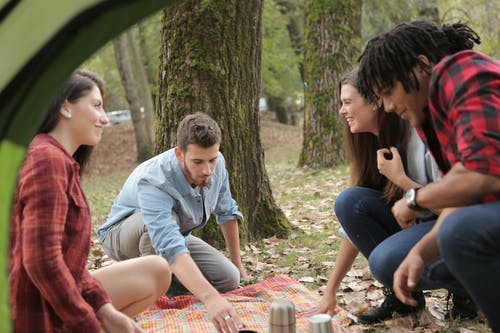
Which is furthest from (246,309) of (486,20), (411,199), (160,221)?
(486,20)

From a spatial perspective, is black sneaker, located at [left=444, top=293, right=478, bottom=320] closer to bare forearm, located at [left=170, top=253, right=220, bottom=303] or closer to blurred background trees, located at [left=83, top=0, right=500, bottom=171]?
bare forearm, located at [left=170, top=253, right=220, bottom=303]

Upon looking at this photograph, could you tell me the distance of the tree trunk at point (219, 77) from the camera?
478cm

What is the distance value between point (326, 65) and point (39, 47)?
937 cm

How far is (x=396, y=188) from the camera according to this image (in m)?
3.06

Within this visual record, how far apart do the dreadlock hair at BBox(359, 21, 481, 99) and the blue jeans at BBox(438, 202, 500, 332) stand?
54 centimetres

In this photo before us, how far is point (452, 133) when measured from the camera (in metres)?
2.17

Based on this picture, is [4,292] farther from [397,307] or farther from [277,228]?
[277,228]

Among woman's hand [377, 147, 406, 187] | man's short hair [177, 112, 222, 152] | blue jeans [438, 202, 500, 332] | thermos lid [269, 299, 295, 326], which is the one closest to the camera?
blue jeans [438, 202, 500, 332]

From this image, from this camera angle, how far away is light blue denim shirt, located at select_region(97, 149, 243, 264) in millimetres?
3242

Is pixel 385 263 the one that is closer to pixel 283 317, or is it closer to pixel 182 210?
pixel 283 317

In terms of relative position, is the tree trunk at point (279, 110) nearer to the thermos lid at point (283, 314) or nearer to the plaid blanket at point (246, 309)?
the plaid blanket at point (246, 309)

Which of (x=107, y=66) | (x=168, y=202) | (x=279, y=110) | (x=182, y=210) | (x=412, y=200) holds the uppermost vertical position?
(x=107, y=66)

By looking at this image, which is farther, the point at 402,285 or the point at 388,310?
the point at 388,310

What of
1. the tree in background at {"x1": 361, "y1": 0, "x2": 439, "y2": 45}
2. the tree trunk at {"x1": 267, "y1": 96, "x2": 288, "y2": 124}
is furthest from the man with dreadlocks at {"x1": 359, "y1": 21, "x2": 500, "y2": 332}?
the tree trunk at {"x1": 267, "y1": 96, "x2": 288, "y2": 124}
